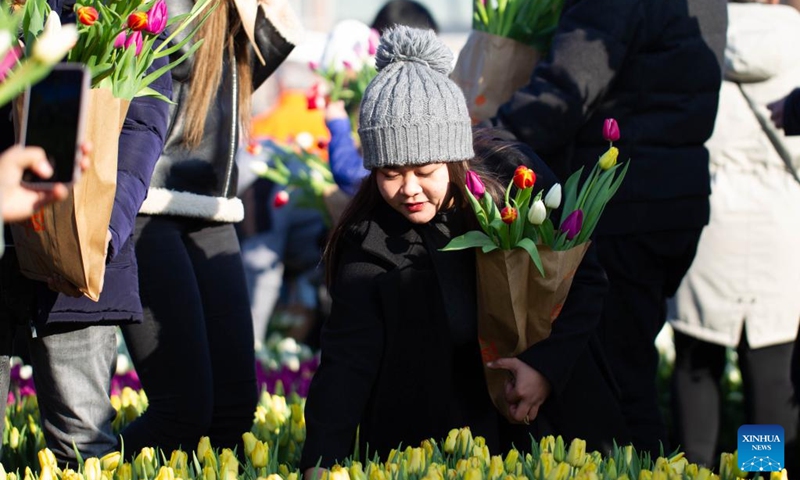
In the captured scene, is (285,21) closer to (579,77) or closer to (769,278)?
(579,77)

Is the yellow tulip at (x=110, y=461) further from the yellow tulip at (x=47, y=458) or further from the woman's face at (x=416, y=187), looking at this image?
the woman's face at (x=416, y=187)

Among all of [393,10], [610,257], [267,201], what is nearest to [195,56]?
[610,257]

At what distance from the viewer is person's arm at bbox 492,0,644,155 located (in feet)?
10.6

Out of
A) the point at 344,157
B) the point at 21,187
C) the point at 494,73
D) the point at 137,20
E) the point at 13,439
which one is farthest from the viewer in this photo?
the point at 344,157

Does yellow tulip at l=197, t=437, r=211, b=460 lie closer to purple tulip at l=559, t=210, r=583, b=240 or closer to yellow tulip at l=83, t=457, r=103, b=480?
yellow tulip at l=83, t=457, r=103, b=480

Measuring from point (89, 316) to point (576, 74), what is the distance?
1432 mm

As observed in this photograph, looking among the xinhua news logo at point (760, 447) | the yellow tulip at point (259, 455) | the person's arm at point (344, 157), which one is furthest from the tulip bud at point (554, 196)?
the person's arm at point (344, 157)

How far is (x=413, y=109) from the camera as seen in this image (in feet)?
8.28

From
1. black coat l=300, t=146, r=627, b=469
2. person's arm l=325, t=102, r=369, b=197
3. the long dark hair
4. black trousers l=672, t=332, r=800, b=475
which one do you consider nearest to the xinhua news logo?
black coat l=300, t=146, r=627, b=469

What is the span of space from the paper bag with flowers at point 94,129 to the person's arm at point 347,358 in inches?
21.0

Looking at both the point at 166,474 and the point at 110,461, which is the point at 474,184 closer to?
the point at 166,474

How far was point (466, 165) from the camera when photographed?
2639mm

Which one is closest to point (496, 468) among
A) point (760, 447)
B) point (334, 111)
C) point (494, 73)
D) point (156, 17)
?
point (760, 447)

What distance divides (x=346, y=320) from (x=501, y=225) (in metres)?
0.40
